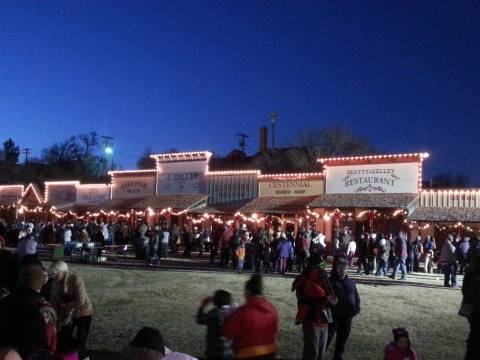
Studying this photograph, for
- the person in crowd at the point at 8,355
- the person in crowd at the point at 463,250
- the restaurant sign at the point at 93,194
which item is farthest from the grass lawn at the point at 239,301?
the restaurant sign at the point at 93,194

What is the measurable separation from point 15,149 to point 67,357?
101 meters

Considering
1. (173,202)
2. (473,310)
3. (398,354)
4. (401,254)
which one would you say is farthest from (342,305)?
(173,202)

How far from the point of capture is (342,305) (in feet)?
23.3

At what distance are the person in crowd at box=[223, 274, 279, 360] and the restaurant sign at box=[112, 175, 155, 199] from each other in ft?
104

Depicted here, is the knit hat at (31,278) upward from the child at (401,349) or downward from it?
upward

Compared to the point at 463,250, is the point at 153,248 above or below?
below

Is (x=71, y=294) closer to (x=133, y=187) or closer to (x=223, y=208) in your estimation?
(x=223, y=208)

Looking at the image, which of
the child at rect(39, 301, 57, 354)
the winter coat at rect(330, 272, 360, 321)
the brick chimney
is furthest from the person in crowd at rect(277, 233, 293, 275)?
the brick chimney

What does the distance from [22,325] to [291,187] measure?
84.8 ft

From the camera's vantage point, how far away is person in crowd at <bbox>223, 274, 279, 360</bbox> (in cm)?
484

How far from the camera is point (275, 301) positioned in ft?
43.7

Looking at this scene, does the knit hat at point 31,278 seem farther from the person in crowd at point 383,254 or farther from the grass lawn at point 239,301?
the person in crowd at point 383,254

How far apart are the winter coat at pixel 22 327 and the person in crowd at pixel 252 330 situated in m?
1.60

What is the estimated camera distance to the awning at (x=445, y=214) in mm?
23266
